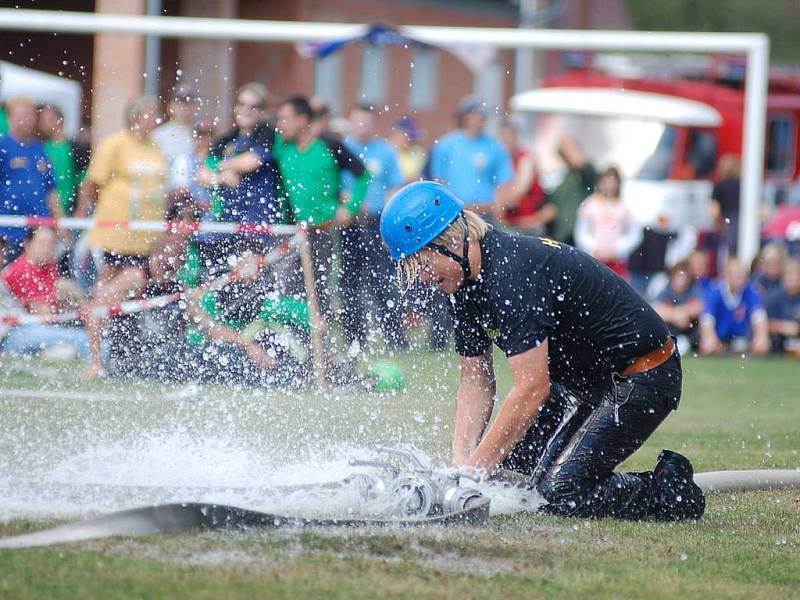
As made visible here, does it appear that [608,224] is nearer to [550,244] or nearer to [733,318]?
[733,318]

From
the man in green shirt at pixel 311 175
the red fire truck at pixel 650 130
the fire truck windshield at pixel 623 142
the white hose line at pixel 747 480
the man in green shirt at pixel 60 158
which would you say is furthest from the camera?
the fire truck windshield at pixel 623 142

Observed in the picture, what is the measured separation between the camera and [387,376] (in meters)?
10.2

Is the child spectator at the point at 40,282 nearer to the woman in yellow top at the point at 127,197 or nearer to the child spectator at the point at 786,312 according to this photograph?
the woman in yellow top at the point at 127,197

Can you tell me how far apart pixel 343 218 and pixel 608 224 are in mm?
4555

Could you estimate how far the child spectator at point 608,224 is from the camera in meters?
15.1

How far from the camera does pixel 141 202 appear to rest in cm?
1172

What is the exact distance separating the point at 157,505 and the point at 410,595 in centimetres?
121

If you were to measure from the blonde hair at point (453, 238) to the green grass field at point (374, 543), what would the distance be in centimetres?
111

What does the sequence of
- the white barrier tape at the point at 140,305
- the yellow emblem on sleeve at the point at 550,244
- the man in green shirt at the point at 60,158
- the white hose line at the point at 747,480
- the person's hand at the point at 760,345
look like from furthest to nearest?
the person's hand at the point at 760,345
the man in green shirt at the point at 60,158
the white barrier tape at the point at 140,305
the white hose line at the point at 747,480
the yellow emblem on sleeve at the point at 550,244

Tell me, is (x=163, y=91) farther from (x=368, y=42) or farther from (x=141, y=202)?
(x=141, y=202)

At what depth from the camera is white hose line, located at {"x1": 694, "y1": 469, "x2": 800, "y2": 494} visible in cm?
681

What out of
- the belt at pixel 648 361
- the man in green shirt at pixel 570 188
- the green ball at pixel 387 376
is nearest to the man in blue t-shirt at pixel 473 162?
the man in green shirt at pixel 570 188

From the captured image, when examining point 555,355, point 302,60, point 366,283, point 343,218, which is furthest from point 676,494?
point 302,60

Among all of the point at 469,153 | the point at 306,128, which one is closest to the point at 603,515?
the point at 306,128
